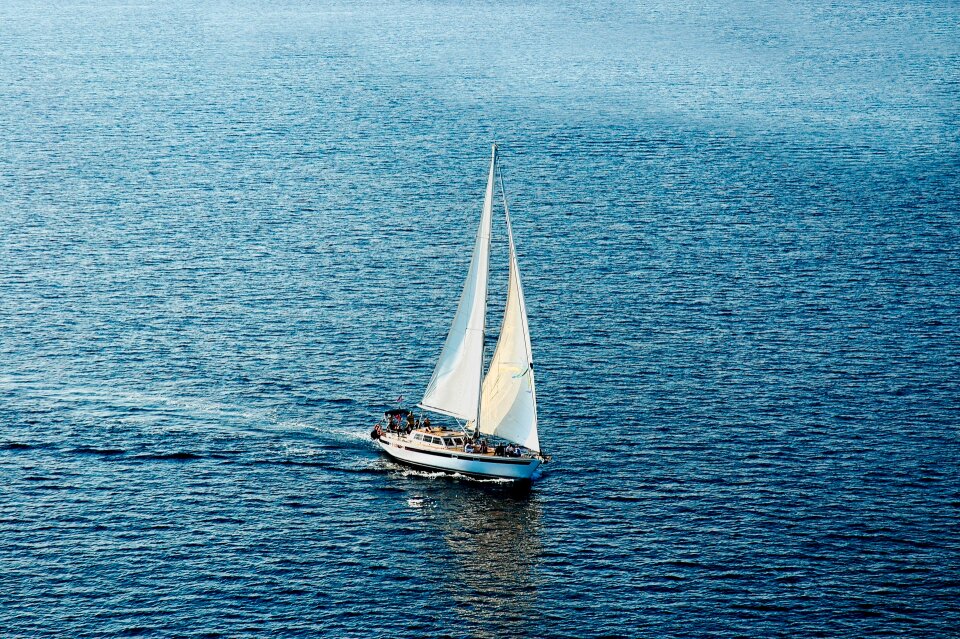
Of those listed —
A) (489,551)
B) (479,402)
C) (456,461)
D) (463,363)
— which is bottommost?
(489,551)

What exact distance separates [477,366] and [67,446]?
1518 inches

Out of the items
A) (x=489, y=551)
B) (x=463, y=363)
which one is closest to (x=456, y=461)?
(x=463, y=363)

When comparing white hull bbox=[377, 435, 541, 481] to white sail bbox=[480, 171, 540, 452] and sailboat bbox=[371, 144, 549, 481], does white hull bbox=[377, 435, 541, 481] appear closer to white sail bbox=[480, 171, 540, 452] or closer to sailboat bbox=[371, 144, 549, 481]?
sailboat bbox=[371, 144, 549, 481]

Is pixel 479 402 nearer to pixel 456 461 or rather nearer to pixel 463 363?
pixel 463 363

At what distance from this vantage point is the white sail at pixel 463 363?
116062 millimetres

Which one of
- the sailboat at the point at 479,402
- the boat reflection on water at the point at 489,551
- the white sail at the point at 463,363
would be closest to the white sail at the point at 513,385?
the sailboat at the point at 479,402

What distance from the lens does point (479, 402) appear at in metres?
116

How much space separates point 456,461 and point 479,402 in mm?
6411

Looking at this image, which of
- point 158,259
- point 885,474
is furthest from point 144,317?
point 885,474

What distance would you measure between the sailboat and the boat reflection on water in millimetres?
2602

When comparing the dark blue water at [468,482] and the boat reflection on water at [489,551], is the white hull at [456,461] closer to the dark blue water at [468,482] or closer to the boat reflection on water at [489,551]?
the boat reflection on water at [489,551]

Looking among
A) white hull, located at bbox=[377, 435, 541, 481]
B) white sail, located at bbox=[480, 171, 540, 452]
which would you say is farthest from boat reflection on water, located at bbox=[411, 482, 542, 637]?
white sail, located at bbox=[480, 171, 540, 452]

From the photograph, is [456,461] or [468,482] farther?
[468,482]

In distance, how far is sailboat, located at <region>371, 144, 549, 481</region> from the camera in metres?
112
